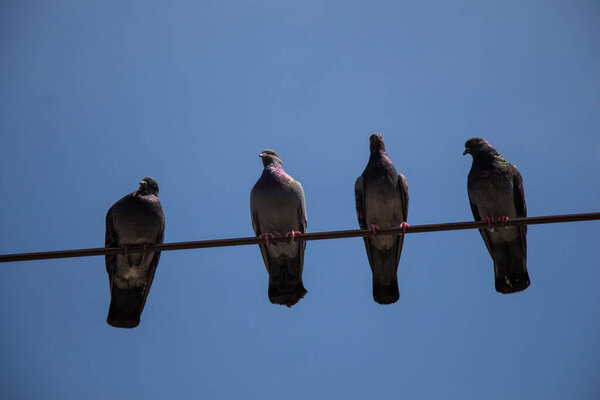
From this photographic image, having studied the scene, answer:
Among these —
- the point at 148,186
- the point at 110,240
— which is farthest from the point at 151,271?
the point at 148,186

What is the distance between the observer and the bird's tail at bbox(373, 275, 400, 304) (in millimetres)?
8773

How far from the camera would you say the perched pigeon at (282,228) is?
28.3ft

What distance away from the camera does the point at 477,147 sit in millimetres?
9391

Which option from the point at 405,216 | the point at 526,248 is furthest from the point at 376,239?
the point at 526,248

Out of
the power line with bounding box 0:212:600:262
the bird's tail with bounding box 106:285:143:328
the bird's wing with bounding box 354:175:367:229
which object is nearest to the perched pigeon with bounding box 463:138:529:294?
the bird's wing with bounding box 354:175:367:229

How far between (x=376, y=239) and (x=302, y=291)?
57.2 inches

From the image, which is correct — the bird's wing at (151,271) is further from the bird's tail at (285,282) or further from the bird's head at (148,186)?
the bird's tail at (285,282)

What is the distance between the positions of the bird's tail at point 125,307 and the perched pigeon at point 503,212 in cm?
523

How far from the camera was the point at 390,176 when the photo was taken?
891cm

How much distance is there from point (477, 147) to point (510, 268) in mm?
2023

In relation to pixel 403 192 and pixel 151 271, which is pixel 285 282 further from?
pixel 403 192

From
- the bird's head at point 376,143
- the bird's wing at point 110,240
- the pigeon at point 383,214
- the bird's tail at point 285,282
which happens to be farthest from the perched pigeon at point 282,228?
the bird's wing at point 110,240

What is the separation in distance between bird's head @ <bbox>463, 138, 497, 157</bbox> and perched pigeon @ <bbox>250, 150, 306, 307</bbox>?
2870 mm

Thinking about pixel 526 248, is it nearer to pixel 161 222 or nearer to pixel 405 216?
pixel 405 216
